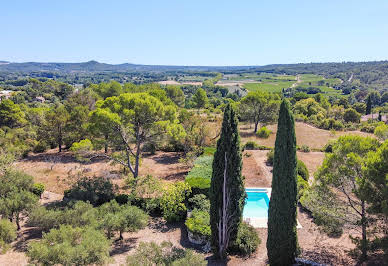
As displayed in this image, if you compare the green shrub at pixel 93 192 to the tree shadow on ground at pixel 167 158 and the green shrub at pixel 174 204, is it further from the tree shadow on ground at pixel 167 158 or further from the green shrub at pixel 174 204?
the tree shadow on ground at pixel 167 158

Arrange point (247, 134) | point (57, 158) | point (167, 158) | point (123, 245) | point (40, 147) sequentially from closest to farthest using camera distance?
A: point (123, 245), point (57, 158), point (167, 158), point (40, 147), point (247, 134)

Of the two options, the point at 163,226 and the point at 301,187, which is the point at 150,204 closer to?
the point at 163,226

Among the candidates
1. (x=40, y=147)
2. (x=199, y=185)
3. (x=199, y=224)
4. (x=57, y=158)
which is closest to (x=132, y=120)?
(x=199, y=185)

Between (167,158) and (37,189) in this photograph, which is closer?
(37,189)

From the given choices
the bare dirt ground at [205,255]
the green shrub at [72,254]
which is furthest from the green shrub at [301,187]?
the green shrub at [72,254]

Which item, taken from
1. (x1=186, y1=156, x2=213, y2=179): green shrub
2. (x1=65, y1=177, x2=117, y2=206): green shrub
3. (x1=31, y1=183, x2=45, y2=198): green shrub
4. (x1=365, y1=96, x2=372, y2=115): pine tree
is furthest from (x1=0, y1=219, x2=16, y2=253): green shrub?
(x1=365, y1=96, x2=372, y2=115): pine tree

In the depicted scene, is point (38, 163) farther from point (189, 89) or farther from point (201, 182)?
point (189, 89)
